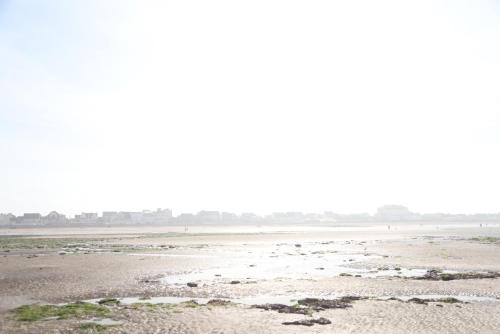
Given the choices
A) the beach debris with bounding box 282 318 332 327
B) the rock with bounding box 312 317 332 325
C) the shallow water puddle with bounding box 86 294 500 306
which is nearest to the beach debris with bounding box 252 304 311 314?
the shallow water puddle with bounding box 86 294 500 306

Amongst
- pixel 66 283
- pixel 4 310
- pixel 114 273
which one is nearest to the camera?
pixel 4 310

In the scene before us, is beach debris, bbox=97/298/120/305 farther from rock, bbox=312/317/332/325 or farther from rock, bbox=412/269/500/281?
rock, bbox=412/269/500/281

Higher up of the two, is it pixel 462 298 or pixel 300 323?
pixel 300 323

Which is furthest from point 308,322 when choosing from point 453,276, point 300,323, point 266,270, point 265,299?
point 266,270

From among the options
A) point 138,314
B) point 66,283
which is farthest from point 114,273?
point 138,314

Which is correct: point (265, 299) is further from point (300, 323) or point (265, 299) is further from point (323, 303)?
point (300, 323)

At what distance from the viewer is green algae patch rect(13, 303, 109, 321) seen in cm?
1931

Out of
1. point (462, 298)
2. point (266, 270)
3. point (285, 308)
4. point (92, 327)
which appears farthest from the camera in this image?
point (266, 270)

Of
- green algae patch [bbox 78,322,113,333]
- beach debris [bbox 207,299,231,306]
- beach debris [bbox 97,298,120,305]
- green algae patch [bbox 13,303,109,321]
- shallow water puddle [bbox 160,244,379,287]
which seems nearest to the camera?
green algae patch [bbox 78,322,113,333]

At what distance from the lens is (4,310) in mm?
20969

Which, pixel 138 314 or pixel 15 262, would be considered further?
pixel 15 262

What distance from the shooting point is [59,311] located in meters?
20.3

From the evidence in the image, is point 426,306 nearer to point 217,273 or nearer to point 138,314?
point 138,314

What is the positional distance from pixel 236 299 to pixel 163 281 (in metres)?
8.59
